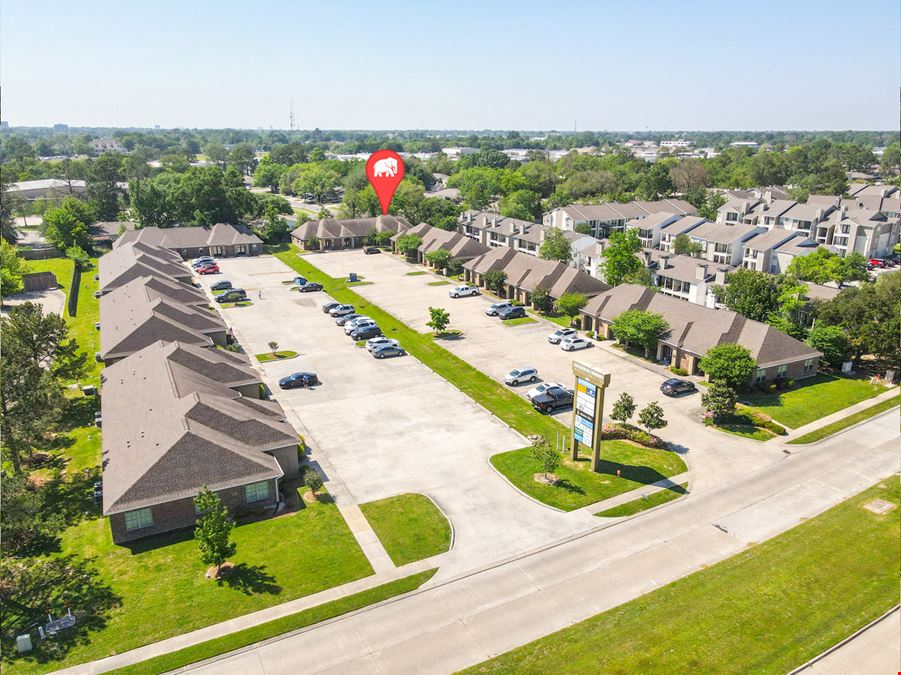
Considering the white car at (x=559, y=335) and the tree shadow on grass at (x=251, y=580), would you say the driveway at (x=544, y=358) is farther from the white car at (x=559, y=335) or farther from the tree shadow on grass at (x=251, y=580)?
the tree shadow on grass at (x=251, y=580)

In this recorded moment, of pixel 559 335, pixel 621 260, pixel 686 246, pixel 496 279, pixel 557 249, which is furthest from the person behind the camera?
pixel 686 246

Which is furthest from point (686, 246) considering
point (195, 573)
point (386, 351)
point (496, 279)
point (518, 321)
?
point (195, 573)

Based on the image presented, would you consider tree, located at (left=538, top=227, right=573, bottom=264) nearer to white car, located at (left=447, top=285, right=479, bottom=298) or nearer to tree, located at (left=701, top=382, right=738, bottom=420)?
white car, located at (left=447, top=285, right=479, bottom=298)

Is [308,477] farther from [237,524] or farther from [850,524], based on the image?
[850,524]

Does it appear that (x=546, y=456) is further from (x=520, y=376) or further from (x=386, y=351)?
(x=386, y=351)

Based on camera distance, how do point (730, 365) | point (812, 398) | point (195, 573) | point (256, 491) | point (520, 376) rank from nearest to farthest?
point (195, 573), point (256, 491), point (730, 365), point (812, 398), point (520, 376)

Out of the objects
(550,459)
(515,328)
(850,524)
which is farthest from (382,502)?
(515,328)
